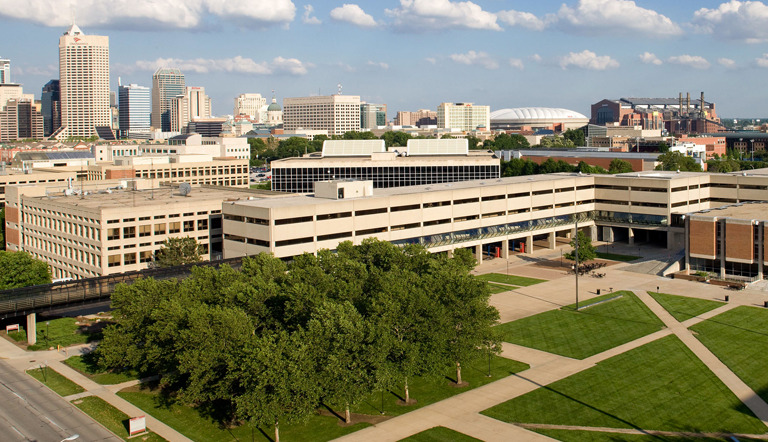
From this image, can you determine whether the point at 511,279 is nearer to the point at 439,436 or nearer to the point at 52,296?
the point at 439,436

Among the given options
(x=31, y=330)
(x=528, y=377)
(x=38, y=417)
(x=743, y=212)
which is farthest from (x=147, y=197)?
(x=743, y=212)

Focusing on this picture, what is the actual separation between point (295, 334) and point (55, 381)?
2154 cm

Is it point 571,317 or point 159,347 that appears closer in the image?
point 159,347

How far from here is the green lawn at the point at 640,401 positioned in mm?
47094

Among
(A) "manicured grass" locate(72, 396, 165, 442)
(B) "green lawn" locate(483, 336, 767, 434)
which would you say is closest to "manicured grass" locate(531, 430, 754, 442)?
(B) "green lawn" locate(483, 336, 767, 434)

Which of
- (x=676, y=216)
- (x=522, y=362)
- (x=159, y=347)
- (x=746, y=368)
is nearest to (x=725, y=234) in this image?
(x=676, y=216)

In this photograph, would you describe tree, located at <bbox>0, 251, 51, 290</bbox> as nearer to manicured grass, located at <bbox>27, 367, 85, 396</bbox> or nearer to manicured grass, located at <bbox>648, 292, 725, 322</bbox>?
manicured grass, located at <bbox>27, 367, 85, 396</bbox>

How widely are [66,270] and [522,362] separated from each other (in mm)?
58110

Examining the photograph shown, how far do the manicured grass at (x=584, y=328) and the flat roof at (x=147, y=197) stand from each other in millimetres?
39278

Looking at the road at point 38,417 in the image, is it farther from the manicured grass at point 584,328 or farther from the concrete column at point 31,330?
the manicured grass at point 584,328

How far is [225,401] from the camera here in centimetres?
5091

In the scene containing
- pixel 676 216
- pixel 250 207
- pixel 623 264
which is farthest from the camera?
pixel 676 216

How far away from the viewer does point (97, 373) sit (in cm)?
5734

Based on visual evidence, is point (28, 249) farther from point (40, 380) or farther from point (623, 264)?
point (623, 264)
